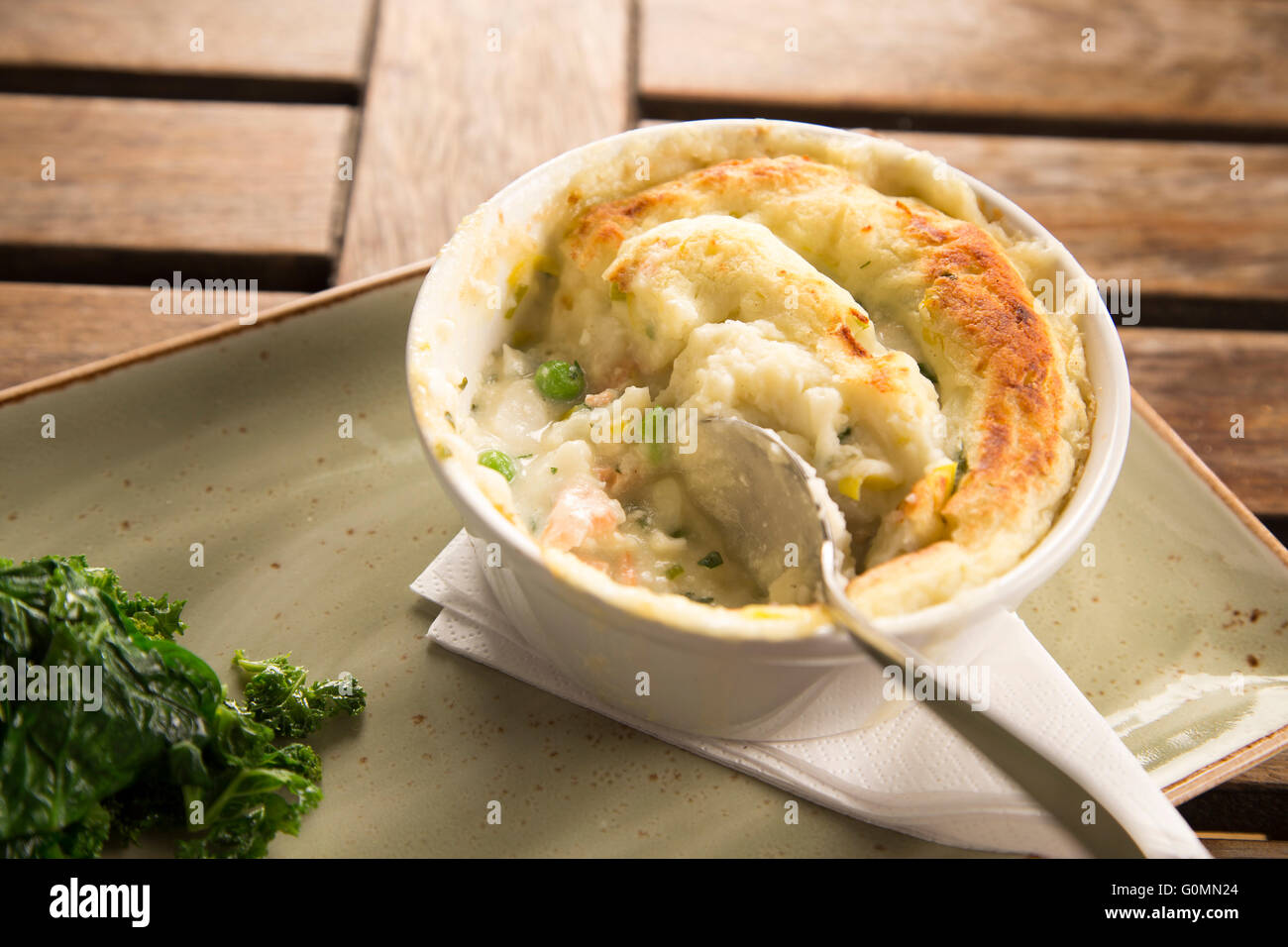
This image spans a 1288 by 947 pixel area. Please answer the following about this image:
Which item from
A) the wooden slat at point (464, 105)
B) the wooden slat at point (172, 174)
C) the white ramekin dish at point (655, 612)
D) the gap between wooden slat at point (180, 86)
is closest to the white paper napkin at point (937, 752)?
the white ramekin dish at point (655, 612)

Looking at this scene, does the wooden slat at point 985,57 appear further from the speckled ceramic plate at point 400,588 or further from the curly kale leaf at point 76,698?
the curly kale leaf at point 76,698

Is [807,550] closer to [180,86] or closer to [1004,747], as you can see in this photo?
[1004,747]

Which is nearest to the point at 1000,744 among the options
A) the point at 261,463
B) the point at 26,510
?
the point at 261,463

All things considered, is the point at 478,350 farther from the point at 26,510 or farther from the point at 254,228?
the point at 254,228

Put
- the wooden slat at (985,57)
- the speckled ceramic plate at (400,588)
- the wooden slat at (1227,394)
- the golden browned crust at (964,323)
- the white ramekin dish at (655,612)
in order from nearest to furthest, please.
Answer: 1. the white ramekin dish at (655,612)
2. the golden browned crust at (964,323)
3. the speckled ceramic plate at (400,588)
4. the wooden slat at (1227,394)
5. the wooden slat at (985,57)

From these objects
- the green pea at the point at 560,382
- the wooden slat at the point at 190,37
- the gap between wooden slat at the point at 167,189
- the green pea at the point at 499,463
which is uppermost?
the wooden slat at the point at 190,37

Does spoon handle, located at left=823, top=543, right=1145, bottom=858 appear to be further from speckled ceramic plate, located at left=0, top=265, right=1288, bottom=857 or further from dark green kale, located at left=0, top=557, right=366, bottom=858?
dark green kale, located at left=0, top=557, right=366, bottom=858

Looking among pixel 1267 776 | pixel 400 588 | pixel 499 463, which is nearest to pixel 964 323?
pixel 499 463

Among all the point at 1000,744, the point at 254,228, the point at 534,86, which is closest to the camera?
the point at 1000,744
